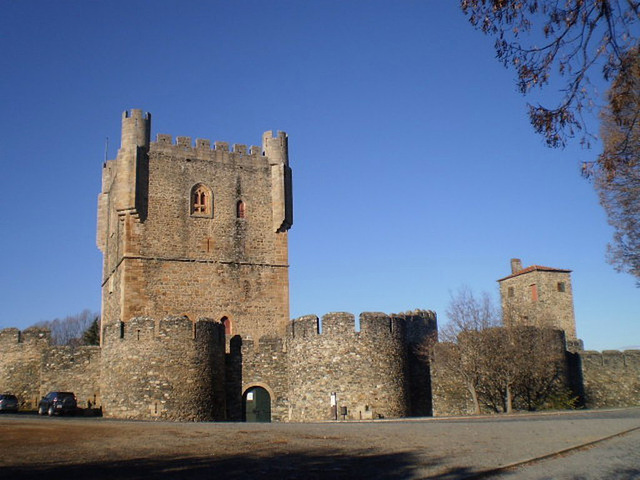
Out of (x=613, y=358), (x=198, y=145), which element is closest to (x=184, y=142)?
(x=198, y=145)

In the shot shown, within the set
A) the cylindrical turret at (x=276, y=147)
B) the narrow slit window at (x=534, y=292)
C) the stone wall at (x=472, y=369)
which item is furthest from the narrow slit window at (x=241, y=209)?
the narrow slit window at (x=534, y=292)

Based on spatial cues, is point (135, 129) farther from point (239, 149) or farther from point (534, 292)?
point (534, 292)

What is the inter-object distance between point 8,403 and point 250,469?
59.9ft

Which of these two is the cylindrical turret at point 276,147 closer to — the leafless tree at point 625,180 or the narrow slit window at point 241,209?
the narrow slit window at point 241,209

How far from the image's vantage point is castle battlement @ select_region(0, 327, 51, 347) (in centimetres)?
2834

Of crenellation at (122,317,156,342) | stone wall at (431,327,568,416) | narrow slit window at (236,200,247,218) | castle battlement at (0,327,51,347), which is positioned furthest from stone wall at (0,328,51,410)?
stone wall at (431,327,568,416)

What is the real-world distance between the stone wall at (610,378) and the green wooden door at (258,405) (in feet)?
42.5

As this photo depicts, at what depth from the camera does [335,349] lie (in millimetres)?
25375

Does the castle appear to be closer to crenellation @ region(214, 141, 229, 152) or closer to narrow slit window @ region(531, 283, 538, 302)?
crenellation @ region(214, 141, 229, 152)

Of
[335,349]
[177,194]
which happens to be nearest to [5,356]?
[177,194]

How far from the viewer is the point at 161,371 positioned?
24438 millimetres

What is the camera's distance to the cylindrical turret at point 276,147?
35.6m

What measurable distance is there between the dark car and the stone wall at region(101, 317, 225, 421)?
1.06m

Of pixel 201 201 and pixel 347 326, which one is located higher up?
pixel 201 201
